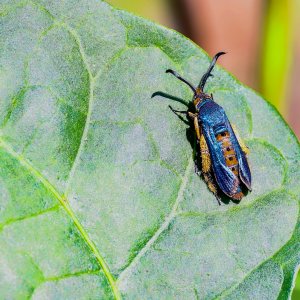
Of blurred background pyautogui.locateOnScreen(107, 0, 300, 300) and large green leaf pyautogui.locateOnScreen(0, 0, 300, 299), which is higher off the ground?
large green leaf pyautogui.locateOnScreen(0, 0, 300, 299)

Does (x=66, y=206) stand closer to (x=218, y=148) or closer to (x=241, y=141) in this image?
(x=241, y=141)

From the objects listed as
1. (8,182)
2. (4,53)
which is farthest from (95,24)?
(8,182)

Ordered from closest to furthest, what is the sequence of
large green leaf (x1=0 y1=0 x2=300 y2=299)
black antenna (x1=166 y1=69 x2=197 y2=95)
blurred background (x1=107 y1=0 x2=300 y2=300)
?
large green leaf (x1=0 y1=0 x2=300 y2=299)
black antenna (x1=166 y1=69 x2=197 y2=95)
blurred background (x1=107 y1=0 x2=300 y2=300)

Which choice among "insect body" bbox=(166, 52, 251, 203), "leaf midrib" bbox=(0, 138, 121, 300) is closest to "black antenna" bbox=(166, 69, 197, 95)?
"insect body" bbox=(166, 52, 251, 203)

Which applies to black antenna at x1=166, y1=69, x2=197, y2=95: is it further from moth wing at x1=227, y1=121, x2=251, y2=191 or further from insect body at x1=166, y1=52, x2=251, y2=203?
moth wing at x1=227, y1=121, x2=251, y2=191

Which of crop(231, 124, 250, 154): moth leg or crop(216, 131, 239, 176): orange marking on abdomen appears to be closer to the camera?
crop(231, 124, 250, 154): moth leg

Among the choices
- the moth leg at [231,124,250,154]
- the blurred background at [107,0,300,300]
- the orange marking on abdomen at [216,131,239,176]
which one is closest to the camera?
the moth leg at [231,124,250,154]

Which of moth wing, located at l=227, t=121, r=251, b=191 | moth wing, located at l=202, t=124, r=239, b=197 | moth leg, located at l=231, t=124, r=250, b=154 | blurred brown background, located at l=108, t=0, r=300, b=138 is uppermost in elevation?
moth leg, located at l=231, t=124, r=250, b=154
